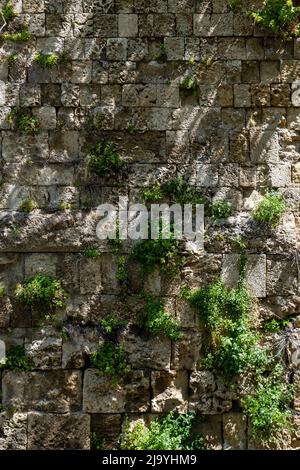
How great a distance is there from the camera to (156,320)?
6.09 meters

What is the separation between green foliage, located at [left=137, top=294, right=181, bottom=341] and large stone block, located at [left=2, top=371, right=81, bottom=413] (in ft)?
3.44

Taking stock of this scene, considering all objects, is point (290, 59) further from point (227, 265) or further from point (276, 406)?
point (276, 406)

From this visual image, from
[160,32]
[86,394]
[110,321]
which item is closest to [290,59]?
[160,32]

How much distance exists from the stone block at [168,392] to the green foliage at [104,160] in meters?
2.59

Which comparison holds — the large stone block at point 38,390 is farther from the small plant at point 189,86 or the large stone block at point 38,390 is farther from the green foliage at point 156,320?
the small plant at point 189,86

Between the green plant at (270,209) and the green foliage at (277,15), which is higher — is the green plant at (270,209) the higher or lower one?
the lower one

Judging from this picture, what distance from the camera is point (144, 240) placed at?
625 cm

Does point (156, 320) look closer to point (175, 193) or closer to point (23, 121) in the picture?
point (175, 193)

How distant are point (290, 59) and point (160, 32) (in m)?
1.72

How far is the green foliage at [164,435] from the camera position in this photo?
587 cm

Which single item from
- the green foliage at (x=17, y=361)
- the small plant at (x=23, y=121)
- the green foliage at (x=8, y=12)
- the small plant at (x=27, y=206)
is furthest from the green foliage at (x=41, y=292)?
the green foliage at (x=8, y=12)

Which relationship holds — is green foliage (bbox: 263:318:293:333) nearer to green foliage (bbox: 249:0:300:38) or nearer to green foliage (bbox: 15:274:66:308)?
green foliage (bbox: 15:274:66:308)

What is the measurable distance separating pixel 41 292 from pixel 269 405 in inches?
122
